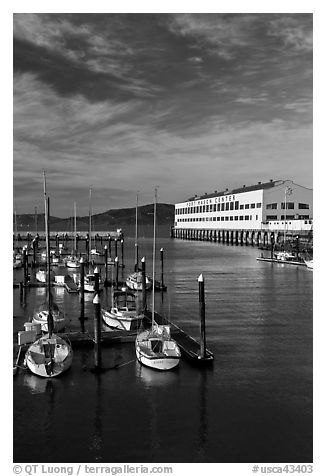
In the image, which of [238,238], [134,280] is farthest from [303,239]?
[134,280]

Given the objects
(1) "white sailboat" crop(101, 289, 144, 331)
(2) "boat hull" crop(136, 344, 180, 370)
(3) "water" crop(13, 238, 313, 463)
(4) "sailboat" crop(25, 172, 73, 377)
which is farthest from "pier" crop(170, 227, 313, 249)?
(4) "sailboat" crop(25, 172, 73, 377)

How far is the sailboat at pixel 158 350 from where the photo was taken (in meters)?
22.2

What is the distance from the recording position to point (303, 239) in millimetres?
98688

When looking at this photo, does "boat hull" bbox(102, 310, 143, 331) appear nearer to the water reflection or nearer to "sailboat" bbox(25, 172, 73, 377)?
the water reflection

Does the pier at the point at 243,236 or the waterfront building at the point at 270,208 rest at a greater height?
the waterfront building at the point at 270,208

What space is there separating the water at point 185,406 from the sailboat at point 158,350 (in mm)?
493

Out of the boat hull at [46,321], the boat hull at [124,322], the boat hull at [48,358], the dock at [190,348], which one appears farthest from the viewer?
the boat hull at [124,322]

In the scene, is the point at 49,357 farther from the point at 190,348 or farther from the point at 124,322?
the point at 124,322

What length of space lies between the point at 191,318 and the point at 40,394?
657 inches

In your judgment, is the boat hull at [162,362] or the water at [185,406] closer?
the water at [185,406]

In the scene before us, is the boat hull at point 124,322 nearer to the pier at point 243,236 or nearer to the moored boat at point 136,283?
Result: the moored boat at point 136,283

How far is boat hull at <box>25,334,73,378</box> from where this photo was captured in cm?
2123

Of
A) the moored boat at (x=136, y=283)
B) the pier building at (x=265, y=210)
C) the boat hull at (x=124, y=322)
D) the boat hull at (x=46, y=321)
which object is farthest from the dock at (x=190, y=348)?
the pier building at (x=265, y=210)

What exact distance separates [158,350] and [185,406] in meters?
5.28
